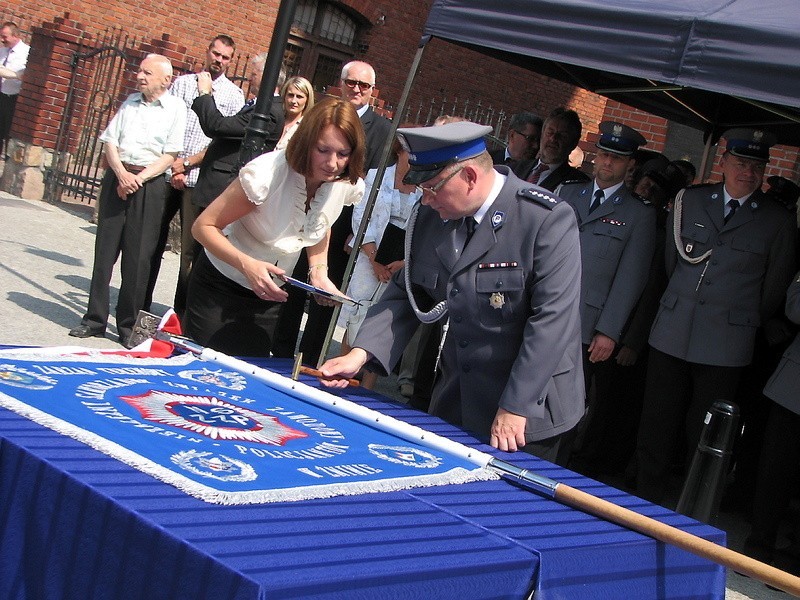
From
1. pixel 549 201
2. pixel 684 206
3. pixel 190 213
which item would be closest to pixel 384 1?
pixel 190 213

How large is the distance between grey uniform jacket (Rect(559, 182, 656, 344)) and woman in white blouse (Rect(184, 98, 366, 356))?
6.26 ft

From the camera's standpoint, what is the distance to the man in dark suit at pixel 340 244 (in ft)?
22.2

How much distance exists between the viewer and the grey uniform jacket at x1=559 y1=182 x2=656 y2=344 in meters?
5.78

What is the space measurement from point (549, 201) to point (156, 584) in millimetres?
1970

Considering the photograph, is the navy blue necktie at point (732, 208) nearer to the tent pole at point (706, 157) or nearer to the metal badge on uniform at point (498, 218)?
the tent pole at point (706, 157)

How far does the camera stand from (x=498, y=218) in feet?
11.2

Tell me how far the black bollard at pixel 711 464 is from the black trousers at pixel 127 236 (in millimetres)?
3792

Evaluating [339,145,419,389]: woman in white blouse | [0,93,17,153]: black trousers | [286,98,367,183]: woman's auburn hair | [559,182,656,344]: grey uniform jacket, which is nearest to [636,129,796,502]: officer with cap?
[559,182,656,344]: grey uniform jacket

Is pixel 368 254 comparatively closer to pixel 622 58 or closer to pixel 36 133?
pixel 622 58

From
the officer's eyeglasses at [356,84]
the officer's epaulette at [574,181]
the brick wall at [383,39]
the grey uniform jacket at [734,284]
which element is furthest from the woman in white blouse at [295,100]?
the brick wall at [383,39]

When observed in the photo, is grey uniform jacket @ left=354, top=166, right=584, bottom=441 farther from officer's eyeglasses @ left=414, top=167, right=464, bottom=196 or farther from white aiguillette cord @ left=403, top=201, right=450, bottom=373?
officer's eyeglasses @ left=414, top=167, right=464, bottom=196

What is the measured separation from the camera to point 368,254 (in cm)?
645

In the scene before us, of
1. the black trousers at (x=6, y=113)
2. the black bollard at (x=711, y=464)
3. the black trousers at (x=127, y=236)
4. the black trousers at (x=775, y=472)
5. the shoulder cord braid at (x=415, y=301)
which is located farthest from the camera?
the black trousers at (x=6, y=113)

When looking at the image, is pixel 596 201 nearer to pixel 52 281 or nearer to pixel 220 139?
pixel 220 139
